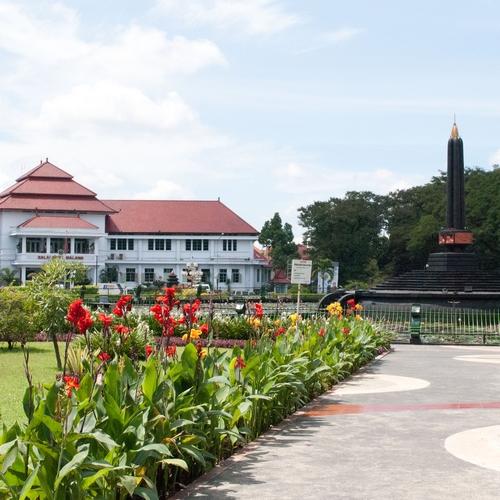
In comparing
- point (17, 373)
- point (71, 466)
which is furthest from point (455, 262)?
point (71, 466)

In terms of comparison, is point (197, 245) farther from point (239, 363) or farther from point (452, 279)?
point (239, 363)

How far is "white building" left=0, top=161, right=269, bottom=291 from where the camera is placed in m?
75.1

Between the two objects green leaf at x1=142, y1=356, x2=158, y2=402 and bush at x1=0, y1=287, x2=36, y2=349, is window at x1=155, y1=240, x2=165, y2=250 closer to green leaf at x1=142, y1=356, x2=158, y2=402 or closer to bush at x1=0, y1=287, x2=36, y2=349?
bush at x1=0, y1=287, x2=36, y2=349

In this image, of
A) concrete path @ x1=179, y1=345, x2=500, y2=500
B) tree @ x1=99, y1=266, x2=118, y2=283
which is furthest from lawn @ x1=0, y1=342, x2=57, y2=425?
tree @ x1=99, y1=266, x2=118, y2=283

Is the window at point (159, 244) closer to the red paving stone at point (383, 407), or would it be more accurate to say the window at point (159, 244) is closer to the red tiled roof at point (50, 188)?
the red tiled roof at point (50, 188)

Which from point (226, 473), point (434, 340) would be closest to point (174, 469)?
point (226, 473)

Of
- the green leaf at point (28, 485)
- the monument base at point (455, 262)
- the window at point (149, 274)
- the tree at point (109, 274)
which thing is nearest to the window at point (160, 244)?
the window at point (149, 274)

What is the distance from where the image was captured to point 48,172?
7881 centimetres

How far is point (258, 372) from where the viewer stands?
8.77 meters

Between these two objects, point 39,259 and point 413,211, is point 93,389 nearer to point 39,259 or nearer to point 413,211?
point 39,259

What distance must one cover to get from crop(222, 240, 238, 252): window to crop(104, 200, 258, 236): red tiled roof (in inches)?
41.2

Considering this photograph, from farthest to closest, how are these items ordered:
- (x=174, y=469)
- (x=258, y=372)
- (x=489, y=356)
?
(x=489, y=356) < (x=258, y=372) < (x=174, y=469)

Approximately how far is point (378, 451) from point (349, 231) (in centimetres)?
7423

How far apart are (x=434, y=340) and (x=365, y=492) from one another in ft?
59.4
